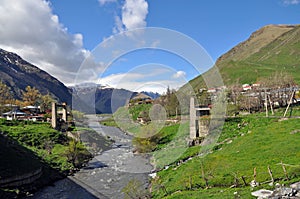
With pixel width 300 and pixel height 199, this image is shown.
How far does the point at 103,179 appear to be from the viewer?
2841cm

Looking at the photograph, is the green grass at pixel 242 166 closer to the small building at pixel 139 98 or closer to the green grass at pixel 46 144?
the small building at pixel 139 98

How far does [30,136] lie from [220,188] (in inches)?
1392

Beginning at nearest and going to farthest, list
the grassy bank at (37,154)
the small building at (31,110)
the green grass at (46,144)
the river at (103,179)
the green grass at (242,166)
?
1. the green grass at (242,166)
2. the river at (103,179)
3. the grassy bank at (37,154)
4. the green grass at (46,144)
5. the small building at (31,110)

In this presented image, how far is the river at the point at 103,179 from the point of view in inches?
932

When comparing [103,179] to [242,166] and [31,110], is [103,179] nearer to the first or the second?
[242,166]

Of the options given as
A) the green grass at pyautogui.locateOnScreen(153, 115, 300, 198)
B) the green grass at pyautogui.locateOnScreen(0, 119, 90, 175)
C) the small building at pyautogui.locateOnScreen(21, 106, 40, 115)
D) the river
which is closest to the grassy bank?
the green grass at pyautogui.locateOnScreen(0, 119, 90, 175)

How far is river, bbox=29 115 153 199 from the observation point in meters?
23.7

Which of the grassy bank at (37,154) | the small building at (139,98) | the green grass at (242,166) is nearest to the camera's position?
the green grass at (242,166)

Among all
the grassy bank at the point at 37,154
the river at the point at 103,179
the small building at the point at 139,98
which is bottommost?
the river at the point at 103,179

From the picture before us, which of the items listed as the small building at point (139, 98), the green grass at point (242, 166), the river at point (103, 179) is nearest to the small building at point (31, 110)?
the river at point (103, 179)

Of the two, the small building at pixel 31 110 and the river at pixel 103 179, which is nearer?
the river at pixel 103 179

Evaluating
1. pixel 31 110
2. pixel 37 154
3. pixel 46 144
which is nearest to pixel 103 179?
pixel 37 154

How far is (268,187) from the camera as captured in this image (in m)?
13.2

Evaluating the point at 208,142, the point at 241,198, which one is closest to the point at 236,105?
the point at 208,142
